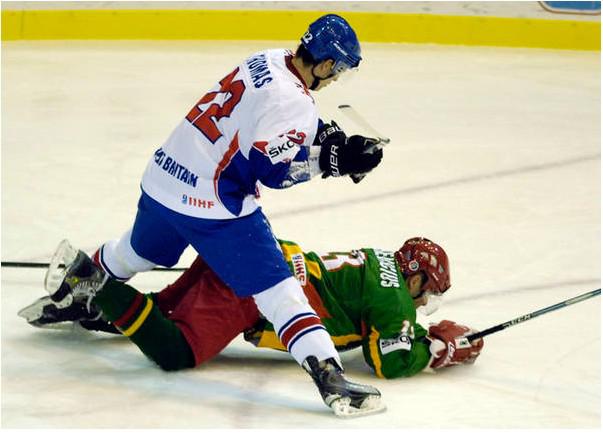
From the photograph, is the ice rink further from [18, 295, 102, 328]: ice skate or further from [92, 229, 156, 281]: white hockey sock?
[92, 229, 156, 281]: white hockey sock

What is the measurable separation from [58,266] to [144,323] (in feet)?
1.09

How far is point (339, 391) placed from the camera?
11.3 ft

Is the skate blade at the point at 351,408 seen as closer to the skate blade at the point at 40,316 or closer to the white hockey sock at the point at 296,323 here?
the white hockey sock at the point at 296,323

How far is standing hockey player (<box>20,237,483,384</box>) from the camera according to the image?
369 cm

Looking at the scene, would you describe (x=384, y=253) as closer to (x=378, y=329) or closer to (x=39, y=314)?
(x=378, y=329)

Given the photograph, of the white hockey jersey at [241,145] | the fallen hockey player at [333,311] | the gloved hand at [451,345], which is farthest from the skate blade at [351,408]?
the white hockey jersey at [241,145]

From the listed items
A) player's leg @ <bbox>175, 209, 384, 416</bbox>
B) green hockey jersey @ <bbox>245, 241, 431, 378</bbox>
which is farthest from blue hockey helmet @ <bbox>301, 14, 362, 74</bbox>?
green hockey jersey @ <bbox>245, 241, 431, 378</bbox>

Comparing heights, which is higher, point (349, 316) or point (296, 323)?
point (296, 323)

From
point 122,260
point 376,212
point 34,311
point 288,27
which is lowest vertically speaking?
point 288,27

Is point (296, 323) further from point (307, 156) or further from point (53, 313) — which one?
point (53, 313)

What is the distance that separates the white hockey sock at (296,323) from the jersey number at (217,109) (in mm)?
486

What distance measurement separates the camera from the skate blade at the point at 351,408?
343cm

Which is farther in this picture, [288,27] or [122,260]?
[288,27]

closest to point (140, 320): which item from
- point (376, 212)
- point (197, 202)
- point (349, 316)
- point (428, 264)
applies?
point (197, 202)
